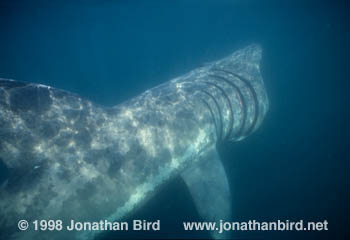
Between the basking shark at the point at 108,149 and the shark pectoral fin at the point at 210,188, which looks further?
the shark pectoral fin at the point at 210,188

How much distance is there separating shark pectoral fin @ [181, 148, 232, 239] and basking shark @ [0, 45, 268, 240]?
30 millimetres

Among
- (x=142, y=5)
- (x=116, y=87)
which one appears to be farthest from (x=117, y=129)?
(x=142, y=5)

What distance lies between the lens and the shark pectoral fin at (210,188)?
22.9ft

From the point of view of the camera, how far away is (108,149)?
20.4ft

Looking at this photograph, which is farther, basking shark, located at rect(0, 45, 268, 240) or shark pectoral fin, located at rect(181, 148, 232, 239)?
shark pectoral fin, located at rect(181, 148, 232, 239)

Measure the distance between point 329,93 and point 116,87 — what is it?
19680 mm

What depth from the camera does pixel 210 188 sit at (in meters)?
7.43

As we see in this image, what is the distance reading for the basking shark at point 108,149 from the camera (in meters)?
5.10

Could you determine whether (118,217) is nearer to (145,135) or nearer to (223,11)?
(145,135)

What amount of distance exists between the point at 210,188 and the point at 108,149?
3440 millimetres

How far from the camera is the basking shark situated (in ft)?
16.7

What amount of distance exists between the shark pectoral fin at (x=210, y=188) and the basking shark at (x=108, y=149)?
0.03 m

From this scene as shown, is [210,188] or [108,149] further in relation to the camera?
[210,188]

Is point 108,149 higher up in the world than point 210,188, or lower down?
higher up
